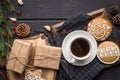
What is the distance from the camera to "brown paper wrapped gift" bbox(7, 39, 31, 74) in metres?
1.05

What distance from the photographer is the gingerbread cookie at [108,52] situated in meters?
1.09

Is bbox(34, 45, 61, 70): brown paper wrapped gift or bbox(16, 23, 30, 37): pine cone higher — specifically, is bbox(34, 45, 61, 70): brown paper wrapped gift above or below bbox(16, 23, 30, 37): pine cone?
below

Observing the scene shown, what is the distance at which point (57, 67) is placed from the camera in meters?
1.06

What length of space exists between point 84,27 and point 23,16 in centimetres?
21

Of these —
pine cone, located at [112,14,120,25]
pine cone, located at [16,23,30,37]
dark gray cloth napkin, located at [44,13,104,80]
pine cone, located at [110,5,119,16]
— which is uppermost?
pine cone, located at [110,5,119,16]

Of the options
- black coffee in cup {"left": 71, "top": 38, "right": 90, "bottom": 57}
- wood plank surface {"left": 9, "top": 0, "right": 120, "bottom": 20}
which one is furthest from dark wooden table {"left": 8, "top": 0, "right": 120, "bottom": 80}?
black coffee in cup {"left": 71, "top": 38, "right": 90, "bottom": 57}

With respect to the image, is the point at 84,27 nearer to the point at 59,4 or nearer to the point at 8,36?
the point at 59,4

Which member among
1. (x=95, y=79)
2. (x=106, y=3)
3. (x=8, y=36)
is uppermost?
(x=106, y=3)

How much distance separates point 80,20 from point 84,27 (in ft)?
0.09

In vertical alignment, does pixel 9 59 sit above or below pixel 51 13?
below

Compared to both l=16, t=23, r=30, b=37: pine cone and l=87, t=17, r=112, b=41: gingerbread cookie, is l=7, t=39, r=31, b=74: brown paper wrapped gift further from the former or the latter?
l=87, t=17, r=112, b=41: gingerbread cookie

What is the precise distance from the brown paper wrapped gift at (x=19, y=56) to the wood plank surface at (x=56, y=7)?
12cm

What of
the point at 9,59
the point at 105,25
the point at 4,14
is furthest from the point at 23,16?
the point at 105,25

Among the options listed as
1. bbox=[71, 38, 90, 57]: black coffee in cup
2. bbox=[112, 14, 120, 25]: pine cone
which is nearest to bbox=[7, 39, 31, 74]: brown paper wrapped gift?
bbox=[71, 38, 90, 57]: black coffee in cup
